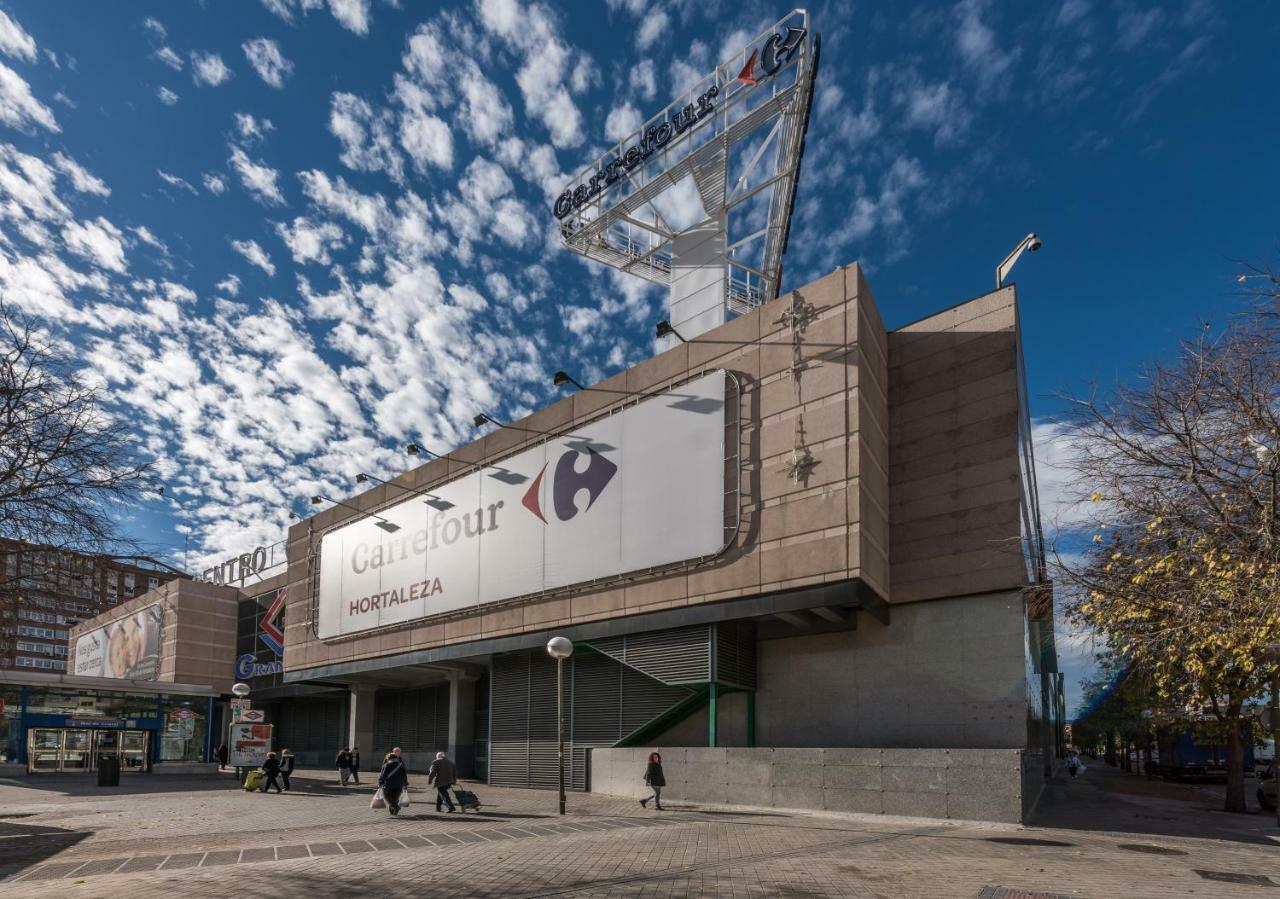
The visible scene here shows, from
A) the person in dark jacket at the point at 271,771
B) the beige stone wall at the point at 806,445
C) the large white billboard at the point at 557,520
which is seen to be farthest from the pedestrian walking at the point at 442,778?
the person in dark jacket at the point at 271,771

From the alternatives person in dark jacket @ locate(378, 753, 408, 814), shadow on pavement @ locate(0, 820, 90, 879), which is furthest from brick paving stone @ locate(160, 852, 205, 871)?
person in dark jacket @ locate(378, 753, 408, 814)

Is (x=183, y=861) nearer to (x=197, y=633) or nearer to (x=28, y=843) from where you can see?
(x=28, y=843)

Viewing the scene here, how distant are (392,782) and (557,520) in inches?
464

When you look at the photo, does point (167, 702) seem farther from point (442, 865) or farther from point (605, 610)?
point (442, 865)

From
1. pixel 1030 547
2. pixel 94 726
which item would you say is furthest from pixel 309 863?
pixel 94 726

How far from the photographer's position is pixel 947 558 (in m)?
23.2

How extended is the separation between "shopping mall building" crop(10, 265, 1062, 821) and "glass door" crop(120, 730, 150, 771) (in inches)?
827

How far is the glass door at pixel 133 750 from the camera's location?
145 ft

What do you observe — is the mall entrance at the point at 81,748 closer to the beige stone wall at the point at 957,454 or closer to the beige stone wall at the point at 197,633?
the beige stone wall at the point at 197,633

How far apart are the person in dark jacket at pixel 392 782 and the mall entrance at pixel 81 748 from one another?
27.6 meters

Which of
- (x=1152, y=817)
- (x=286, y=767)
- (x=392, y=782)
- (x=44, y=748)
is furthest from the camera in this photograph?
(x=44, y=748)

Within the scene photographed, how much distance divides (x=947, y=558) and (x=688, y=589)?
704 centimetres

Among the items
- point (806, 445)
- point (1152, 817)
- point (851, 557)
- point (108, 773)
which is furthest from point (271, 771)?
point (1152, 817)

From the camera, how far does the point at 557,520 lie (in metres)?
29.8
